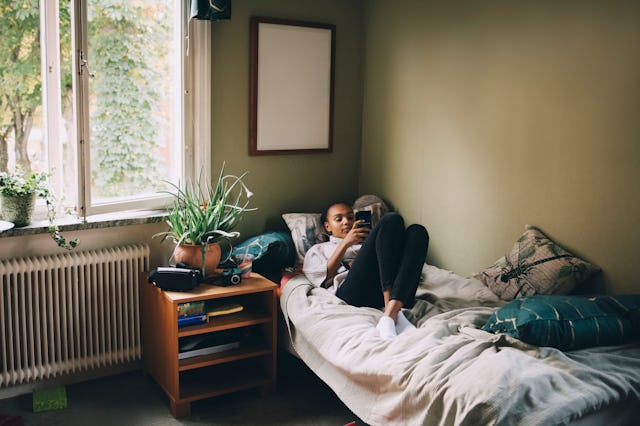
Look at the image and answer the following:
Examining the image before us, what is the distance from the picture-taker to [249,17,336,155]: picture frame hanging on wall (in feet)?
12.0

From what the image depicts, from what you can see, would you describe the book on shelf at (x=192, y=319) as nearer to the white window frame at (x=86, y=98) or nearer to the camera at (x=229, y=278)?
the camera at (x=229, y=278)

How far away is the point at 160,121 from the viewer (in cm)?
341

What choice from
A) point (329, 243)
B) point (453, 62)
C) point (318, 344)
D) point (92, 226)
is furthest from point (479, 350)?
point (92, 226)

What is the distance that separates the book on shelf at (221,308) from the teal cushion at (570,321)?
122 centimetres

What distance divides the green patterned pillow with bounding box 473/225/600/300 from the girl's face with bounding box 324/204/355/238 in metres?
0.72

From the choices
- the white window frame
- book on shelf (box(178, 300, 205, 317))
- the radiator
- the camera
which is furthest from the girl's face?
the radiator

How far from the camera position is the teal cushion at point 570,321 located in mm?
2395

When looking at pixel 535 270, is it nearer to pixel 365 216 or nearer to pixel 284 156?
pixel 365 216

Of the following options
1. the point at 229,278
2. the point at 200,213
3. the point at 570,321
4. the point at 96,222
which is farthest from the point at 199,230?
the point at 570,321

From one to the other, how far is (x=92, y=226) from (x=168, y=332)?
65 cm

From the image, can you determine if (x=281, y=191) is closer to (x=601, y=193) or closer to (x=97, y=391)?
(x=97, y=391)

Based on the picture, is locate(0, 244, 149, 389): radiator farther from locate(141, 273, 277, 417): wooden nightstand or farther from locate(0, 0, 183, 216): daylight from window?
locate(0, 0, 183, 216): daylight from window

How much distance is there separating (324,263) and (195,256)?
24.9 inches

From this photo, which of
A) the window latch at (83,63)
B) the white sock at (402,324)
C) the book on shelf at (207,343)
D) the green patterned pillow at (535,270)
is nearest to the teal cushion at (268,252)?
the book on shelf at (207,343)
